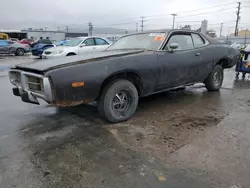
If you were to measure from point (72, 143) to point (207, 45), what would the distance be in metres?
4.00

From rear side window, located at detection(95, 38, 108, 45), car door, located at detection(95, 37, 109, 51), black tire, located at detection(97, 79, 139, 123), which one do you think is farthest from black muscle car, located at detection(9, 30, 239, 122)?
rear side window, located at detection(95, 38, 108, 45)

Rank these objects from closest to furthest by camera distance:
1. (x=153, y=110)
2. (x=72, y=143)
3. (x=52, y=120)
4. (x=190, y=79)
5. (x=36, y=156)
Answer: (x=36, y=156) → (x=72, y=143) → (x=52, y=120) → (x=153, y=110) → (x=190, y=79)

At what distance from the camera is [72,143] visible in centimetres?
307

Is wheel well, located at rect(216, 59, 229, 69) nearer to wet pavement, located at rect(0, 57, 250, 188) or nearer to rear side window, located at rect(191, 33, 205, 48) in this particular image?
rear side window, located at rect(191, 33, 205, 48)

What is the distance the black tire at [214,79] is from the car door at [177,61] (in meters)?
0.98

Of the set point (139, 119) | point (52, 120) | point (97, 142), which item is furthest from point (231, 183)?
point (52, 120)

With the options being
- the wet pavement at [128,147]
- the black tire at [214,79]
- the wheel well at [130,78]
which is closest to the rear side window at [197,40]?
the black tire at [214,79]

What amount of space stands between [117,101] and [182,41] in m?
2.14

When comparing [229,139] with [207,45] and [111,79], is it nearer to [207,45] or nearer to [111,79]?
[111,79]

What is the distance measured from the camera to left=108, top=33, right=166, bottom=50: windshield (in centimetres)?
437

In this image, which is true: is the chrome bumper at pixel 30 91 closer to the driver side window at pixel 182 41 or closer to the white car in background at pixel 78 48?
the driver side window at pixel 182 41

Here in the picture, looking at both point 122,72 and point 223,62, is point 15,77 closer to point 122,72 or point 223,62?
point 122,72


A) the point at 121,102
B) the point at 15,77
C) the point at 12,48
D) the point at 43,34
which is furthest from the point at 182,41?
the point at 43,34

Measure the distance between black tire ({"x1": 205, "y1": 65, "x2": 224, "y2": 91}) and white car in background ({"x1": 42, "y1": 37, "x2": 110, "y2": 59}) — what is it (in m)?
6.66
